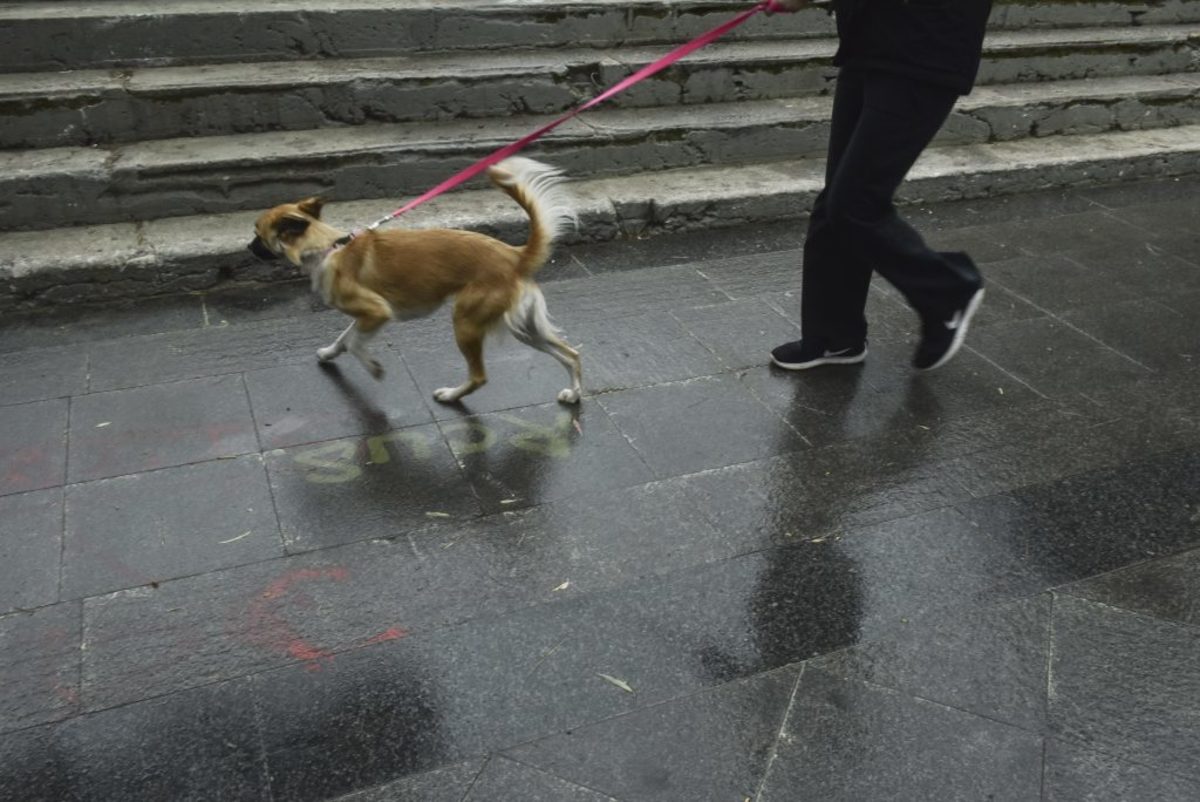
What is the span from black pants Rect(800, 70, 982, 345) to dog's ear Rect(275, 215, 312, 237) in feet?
7.25

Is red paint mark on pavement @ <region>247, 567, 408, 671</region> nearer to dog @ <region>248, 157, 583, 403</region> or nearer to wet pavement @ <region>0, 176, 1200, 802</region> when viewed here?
wet pavement @ <region>0, 176, 1200, 802</region>

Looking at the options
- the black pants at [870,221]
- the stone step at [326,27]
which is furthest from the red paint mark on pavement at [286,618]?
the stone step at [326,27]

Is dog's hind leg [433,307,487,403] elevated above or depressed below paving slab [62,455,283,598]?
above

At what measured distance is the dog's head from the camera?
168 inches

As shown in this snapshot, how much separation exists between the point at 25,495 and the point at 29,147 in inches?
111

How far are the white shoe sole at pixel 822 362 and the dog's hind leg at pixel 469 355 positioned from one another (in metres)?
1.44

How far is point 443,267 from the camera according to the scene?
13.9ft

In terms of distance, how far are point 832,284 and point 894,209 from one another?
48 centimetres

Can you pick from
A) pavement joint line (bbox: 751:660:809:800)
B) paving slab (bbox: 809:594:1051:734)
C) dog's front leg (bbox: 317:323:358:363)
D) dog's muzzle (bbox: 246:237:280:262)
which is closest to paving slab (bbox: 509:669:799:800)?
A: pavement joint line (bbox: 751:660:809:800)

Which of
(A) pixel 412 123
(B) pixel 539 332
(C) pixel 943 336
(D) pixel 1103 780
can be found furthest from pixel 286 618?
(A) pixel 412 123

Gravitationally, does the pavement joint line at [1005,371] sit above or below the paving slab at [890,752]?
below

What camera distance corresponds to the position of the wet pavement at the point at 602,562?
9.50 ft

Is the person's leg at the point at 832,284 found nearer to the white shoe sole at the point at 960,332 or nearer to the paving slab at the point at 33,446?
the white shoe sole at the point at 960,332

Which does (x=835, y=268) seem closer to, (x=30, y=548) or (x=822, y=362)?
(x=822, y=362)
